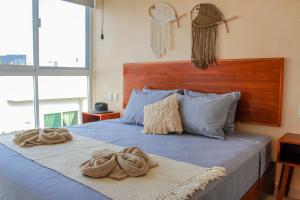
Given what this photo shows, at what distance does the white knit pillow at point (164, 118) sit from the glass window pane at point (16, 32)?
1.87 meters

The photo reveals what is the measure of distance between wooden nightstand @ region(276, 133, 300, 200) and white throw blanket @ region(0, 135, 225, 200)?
858 millimetres

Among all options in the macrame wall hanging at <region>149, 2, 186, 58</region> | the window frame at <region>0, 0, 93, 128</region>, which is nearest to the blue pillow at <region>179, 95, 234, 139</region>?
the macrame wall hanging at <region>149, 2, 186, 58</region>

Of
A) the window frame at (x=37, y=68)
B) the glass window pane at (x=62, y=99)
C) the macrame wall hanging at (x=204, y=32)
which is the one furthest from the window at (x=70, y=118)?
the macrame wall hanging at (x=204, y=32)

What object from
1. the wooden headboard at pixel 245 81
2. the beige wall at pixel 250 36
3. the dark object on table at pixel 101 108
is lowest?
the dark object on table at pixel 101 108

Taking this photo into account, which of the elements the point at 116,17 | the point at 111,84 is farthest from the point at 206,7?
the point at 111,84

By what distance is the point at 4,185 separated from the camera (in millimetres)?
1402

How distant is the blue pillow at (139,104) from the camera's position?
111 inches

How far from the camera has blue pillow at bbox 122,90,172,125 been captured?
281 centimetres

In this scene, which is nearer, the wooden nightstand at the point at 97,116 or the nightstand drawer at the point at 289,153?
the nightstand drawer at the point at 289,153

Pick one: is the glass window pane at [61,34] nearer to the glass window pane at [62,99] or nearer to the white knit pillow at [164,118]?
the glass window pane at [62,99]

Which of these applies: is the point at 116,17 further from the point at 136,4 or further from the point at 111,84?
the point at 111,84

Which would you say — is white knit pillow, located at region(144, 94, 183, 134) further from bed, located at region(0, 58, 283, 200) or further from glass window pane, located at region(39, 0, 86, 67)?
glass window pane, located at region(39, 0, 86, 67)

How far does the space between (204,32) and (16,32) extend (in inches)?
89.3

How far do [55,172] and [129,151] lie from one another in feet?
1.43
